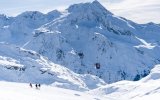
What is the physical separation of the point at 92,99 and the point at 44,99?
1573 inches

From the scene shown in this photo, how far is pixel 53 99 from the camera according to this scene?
420 ft

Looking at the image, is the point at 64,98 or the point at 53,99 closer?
the point at 53,99

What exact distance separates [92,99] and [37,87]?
17.6 metres

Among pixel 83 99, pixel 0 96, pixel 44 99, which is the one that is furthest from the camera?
pixel 83 99

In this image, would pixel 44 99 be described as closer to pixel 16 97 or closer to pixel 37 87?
pixel 16 97

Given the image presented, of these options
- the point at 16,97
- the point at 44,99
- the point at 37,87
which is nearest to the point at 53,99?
the point at 44,99

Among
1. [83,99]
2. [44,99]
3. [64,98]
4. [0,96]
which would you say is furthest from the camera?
[83,99]

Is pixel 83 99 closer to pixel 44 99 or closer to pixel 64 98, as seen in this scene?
pixel 64 98

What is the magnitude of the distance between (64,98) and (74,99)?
4.35m

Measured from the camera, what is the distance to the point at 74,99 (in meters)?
142

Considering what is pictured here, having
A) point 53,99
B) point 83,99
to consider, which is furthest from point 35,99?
point 83,99

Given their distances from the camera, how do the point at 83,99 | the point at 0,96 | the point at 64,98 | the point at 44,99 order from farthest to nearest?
the point at 83,99 → the point at 64,98 → the point at 44,99 → the point at 0,96

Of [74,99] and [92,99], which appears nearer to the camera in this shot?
[74,99]

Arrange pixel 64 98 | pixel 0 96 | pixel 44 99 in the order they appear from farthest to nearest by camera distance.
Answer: pixel 64 98 < pixel 44 99 < pixel 0 96
